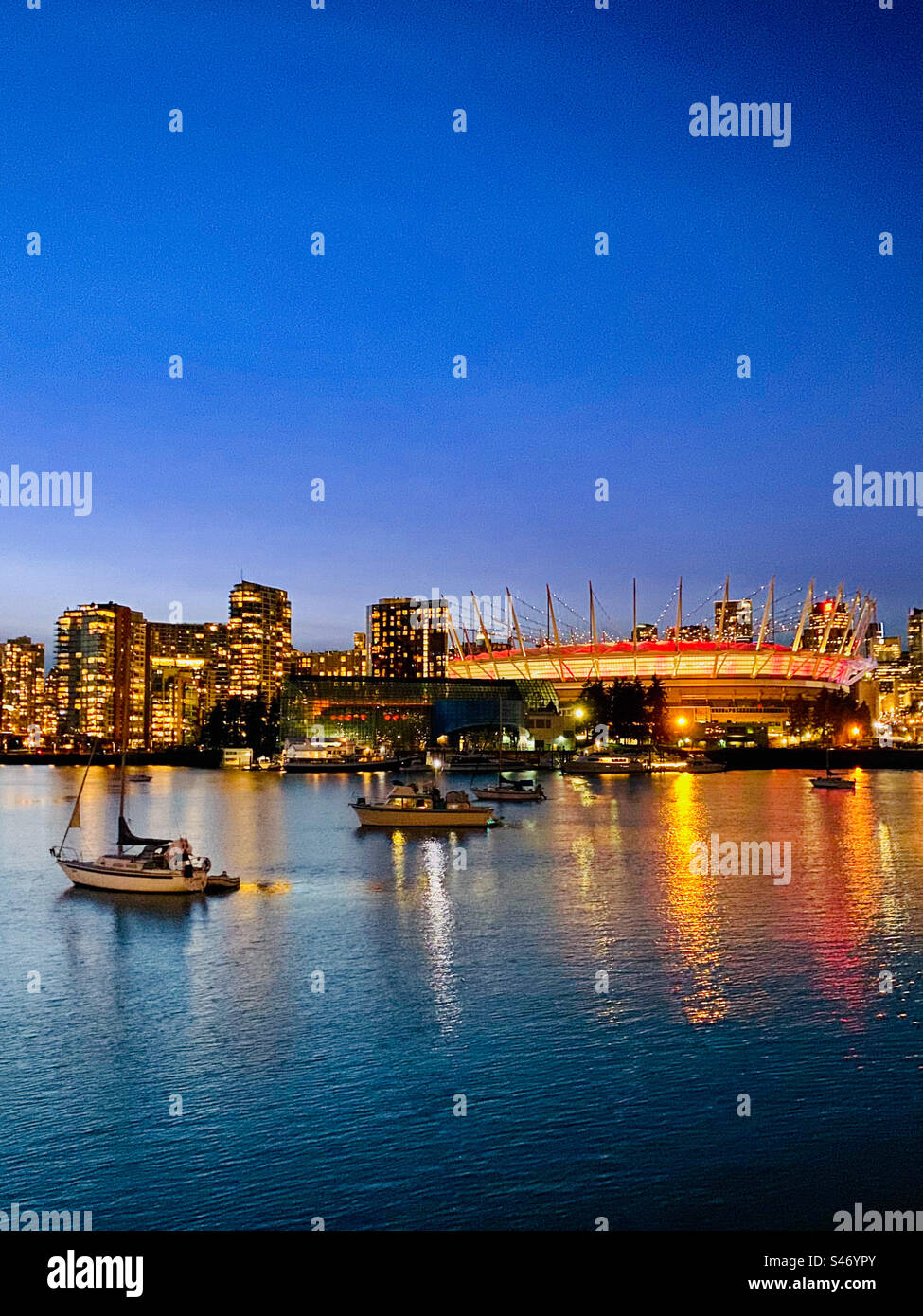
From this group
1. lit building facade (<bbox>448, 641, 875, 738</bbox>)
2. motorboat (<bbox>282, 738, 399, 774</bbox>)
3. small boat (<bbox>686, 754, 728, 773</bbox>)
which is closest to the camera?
small boat (<bbox>686, 754, 728, 773</bbox>)

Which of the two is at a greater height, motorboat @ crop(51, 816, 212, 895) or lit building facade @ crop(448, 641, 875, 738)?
lit building facade @ crop(448, 641, 875, 738)

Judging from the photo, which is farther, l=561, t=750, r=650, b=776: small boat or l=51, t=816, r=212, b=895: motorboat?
l=561, t=750, r=650, b=776: small boat

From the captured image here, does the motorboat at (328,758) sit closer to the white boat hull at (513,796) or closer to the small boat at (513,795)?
the small boat at (513,795)

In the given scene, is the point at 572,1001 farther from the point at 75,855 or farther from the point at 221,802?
the point at 221,802

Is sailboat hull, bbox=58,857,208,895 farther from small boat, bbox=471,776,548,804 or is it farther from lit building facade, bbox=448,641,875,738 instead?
lit building facade, bbox=448,641,875,738

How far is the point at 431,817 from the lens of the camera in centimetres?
5925

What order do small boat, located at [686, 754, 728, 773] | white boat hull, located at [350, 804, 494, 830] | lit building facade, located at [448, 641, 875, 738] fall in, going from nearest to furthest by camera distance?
white boat hull, located at [350, 804, 494, 830], small boat, located at [686, 754, 728, 773], lit building facade, located at [448, 641, 875, 738]

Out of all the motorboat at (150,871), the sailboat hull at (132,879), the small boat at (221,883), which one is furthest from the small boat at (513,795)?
the sailboat hull at (132,879)

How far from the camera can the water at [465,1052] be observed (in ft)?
49.0

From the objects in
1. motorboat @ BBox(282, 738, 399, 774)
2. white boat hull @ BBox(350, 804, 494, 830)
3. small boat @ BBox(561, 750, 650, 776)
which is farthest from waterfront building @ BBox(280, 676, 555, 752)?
white boat hull @ BBox(350, 804, 494, 830)

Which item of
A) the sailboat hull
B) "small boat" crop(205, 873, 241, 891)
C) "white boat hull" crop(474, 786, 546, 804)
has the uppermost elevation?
the sailboat hull

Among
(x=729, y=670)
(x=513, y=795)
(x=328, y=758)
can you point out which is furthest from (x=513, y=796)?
(x=729, y=670)

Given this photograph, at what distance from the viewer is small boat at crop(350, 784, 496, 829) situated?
59219 millimetres

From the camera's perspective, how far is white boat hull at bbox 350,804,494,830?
194ft
